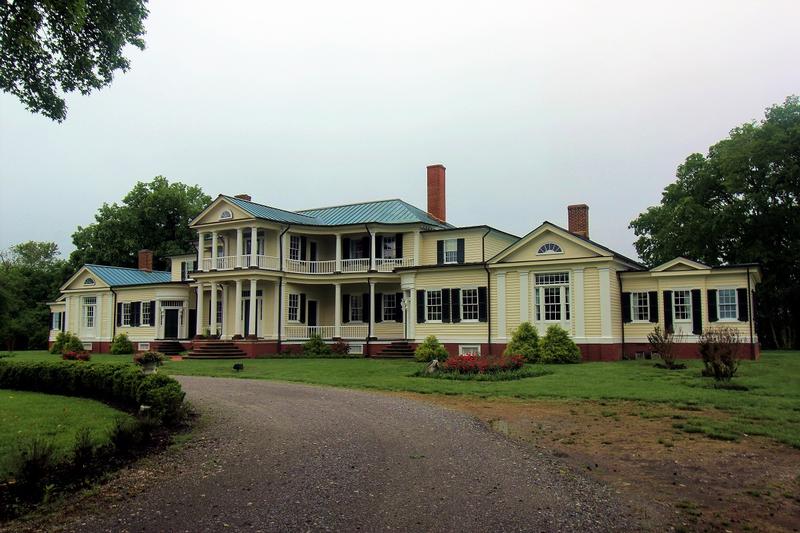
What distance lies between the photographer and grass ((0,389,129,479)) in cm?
873

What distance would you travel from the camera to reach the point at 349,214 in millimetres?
37812

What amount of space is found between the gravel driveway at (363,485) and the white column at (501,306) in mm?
16964

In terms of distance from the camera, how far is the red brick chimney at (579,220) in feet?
98.2

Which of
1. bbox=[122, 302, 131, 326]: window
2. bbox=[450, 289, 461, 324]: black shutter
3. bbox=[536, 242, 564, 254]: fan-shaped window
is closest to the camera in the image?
bbox=[536, 242, 564, 254]: fan-shaped window

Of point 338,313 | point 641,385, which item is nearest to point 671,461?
point 641,385

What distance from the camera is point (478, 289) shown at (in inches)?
1137

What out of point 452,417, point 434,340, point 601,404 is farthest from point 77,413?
point 434,340

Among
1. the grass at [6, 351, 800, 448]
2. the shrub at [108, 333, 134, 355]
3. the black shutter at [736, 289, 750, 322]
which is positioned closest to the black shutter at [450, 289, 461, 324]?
the grass at [6, 351, 800, 448]

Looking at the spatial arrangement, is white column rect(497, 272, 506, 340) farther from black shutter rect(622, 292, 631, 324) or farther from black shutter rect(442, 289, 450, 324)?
black shutter rect(622, 292, 631, 324)

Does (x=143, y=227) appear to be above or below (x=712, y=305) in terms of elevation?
above

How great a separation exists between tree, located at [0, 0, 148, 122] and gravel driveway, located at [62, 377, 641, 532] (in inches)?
267

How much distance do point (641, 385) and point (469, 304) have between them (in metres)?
13.4

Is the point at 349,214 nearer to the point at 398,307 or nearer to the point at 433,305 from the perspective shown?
the point at 398,307

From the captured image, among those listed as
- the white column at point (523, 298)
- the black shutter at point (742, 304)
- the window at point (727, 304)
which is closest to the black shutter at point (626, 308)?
the window at point (727, 304)
